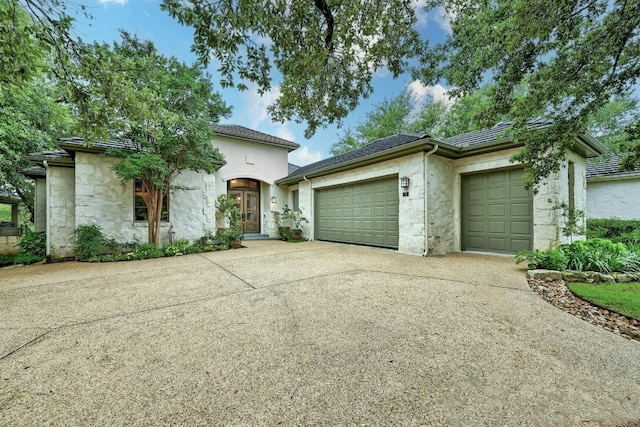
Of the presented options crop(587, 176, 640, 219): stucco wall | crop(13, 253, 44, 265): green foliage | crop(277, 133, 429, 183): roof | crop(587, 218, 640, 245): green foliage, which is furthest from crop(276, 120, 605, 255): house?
crop(13, 253, 44, 265): green foliage

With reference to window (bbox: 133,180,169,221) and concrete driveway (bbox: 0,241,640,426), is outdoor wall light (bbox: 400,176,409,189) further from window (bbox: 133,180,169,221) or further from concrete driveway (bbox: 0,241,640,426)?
window (bbox: 133,180,169,221)

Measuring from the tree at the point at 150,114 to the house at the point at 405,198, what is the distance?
80 cm

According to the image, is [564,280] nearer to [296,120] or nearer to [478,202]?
[478,202]

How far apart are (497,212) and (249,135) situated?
416 inches

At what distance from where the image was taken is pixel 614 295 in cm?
316

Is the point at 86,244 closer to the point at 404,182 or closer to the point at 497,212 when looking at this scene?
the point at 404,182

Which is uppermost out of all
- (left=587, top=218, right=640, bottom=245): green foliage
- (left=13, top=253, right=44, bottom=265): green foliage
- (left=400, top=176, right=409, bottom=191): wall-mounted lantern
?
(left=400, top=176, right=409, bottom=191): wall-mounted lantern

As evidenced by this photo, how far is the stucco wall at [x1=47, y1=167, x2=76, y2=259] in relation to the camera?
6.73m

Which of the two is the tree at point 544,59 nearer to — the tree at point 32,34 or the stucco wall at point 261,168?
the tree at point 32,34

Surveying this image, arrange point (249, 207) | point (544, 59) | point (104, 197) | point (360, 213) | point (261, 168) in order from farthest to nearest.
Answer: point (249, 207)
point (261, 168)
point (360, 213)
point (104, 197)
point (544, 59)

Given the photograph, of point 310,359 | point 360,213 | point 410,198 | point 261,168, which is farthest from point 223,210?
point 310,359

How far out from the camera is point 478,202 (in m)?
6.56

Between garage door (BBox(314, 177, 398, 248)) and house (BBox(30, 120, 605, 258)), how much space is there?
3 cm

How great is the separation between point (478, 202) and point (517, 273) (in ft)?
8.85
